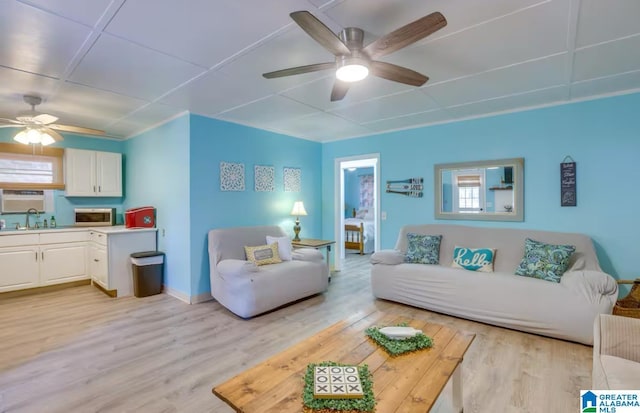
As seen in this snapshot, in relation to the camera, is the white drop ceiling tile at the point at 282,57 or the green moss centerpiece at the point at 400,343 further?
the white drop ceiling tile at the point at 282,57

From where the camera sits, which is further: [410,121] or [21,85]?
[410,121]

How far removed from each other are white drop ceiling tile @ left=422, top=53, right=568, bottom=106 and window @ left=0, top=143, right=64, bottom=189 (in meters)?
5.70

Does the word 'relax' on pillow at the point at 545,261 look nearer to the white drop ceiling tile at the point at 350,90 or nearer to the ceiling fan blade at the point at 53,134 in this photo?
the white drop ceiling tile at the point at 350,90

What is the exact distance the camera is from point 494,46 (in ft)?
7.41

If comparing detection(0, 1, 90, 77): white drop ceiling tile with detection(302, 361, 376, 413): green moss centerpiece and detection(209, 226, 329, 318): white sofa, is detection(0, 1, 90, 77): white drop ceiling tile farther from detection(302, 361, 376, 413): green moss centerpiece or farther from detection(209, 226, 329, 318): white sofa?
detection(302, 361, 376, 413): green moss centerpiece

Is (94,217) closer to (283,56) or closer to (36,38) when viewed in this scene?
(36,38)

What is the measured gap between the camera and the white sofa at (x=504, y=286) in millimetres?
2709

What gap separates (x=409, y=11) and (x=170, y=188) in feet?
12.0

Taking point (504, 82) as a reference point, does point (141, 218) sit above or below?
below

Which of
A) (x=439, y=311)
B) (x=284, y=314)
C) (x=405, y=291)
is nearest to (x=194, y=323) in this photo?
(x=284, y=314)

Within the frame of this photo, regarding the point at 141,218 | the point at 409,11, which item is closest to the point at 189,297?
the point at 141,218

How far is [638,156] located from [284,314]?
13.6 ft

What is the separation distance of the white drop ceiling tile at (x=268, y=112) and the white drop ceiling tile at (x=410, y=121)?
3.95 ft

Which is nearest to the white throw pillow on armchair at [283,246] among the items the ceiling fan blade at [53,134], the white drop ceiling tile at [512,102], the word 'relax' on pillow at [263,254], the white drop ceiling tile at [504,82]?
the word 'relax' on pillow at [263,254]
